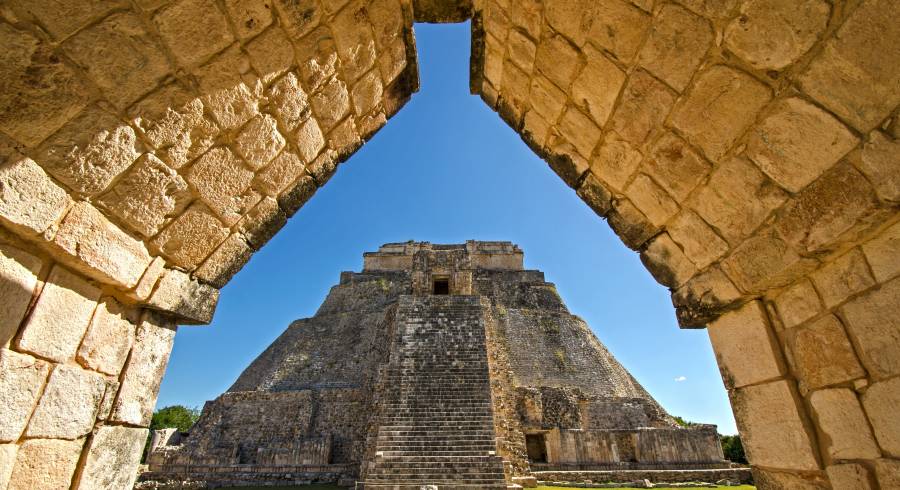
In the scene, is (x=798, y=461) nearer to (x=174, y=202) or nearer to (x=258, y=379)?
(x=174, y=202)

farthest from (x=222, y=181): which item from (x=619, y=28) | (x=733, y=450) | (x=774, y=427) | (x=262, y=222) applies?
(x=733, y=450)

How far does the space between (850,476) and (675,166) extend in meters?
1.60

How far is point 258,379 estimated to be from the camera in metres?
Answer: 21.7

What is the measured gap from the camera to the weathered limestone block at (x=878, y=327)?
5.32ft

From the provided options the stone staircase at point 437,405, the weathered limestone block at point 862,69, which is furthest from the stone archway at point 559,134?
the stone staircase at point 437,405

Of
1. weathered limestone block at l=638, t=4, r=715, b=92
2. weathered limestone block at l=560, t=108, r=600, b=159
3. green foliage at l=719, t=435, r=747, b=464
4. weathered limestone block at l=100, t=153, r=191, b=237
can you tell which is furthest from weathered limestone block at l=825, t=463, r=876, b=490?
green foliage at l=719, t=435, r=747, b=464

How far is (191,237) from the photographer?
2307 millimetres

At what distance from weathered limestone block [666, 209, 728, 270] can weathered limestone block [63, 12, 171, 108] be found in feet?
9.16

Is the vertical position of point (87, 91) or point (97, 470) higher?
point (87, 91)

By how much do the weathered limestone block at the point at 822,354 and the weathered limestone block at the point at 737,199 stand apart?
0.53 m

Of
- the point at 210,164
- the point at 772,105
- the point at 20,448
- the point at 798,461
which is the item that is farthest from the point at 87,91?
the point at 798,461

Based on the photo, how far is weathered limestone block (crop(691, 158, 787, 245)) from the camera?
1.91 meters

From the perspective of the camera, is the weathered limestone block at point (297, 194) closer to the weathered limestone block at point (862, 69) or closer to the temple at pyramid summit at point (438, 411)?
the weathered limestone block at point (862, 69)

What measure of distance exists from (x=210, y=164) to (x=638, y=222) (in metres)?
2.61
